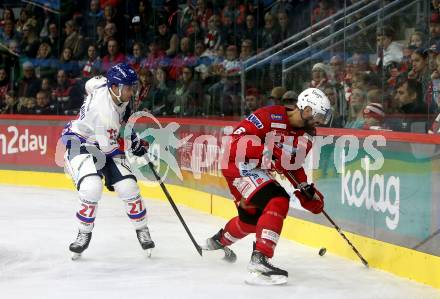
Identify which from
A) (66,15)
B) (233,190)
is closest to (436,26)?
(233,190)

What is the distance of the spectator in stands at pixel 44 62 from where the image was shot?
1223cm

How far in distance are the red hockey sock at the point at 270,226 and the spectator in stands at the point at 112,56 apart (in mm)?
6957

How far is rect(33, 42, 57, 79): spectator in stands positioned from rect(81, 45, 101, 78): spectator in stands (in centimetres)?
51

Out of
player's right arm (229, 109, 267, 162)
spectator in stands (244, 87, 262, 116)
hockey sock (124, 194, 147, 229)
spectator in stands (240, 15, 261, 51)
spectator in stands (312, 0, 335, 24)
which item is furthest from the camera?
spectator in stands (240, 15, 261, 51)

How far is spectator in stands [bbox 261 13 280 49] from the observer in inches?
381

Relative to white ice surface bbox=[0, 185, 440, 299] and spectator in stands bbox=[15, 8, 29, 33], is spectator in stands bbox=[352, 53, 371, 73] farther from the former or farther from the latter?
spectator in stands bbox=[15, 8, 29, 33]

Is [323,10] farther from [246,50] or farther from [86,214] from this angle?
[86,214]

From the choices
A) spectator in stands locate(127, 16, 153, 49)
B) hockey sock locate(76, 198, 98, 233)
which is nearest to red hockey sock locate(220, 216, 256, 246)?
hockey sock locate(76, 198, 98, 233)

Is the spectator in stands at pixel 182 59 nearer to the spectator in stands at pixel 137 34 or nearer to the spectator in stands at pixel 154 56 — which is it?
the spectator in stands at pixel 154 56

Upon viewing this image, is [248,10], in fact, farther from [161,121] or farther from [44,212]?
[44,212]

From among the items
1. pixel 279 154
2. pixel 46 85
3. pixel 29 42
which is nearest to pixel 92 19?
pixel 29 42

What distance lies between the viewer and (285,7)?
970 centimetres

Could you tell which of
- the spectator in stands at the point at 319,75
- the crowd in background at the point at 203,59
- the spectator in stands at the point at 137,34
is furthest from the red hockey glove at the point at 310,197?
the spectator in stands at the point at 137,34

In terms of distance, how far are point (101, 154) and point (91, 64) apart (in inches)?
228
